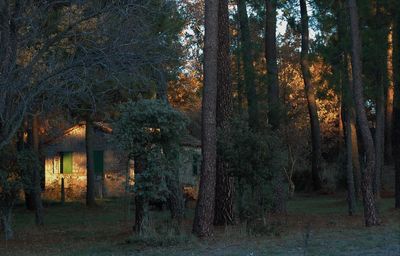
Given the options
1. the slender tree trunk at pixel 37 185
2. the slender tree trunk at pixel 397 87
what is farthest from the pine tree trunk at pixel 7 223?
the slender tree trunk at pixel 397 87

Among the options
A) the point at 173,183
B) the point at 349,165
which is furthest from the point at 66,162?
the point at 173,183

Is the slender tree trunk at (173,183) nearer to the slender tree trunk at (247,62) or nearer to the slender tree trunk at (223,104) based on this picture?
the slender tree trunk at (223,104)

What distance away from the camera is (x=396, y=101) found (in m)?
22.1

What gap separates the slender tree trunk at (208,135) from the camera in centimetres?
1553

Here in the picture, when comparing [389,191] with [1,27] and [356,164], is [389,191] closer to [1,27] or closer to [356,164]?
[356,164]

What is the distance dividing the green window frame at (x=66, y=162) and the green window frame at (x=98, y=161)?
4.99 ft

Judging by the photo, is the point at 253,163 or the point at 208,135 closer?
the point at 208,135

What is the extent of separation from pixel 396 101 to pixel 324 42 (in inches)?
166

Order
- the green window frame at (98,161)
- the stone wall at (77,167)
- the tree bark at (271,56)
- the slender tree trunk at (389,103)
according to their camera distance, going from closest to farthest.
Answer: the slender tree trunk at (389,103)
the tree bark at (271,56)
the stone wall at (77,167)
the green window frame at (98,161)

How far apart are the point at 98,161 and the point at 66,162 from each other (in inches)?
80.0

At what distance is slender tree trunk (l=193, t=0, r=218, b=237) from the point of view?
611 inches

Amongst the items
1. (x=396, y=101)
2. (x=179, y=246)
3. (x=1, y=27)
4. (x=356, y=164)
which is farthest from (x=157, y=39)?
(x=356, y=164)

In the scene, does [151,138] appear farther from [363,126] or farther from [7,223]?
[7,223]

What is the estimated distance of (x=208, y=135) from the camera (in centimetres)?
1560
